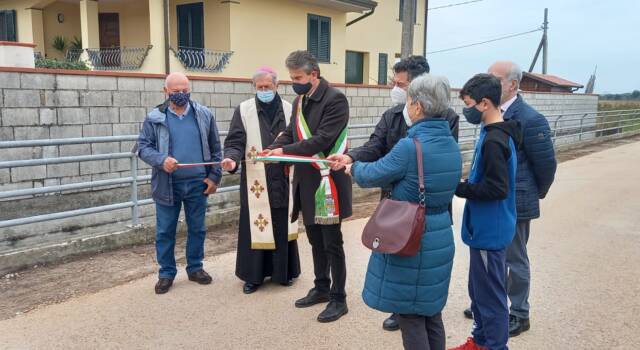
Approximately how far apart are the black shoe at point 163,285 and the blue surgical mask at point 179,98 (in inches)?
55.4

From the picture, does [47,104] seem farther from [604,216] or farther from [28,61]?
[604,216]

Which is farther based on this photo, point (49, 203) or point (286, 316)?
point (49, 203)

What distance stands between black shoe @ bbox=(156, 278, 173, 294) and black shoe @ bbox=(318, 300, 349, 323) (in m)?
1.33

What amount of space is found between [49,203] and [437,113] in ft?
20.1

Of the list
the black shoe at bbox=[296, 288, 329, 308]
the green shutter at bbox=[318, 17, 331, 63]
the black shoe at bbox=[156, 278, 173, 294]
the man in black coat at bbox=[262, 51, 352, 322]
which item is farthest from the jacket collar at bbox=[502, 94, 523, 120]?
the green shutter at bbox=[318, 17, 331, 63]

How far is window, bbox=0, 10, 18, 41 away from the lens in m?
15.1

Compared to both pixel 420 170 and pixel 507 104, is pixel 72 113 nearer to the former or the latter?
pixel 507 104

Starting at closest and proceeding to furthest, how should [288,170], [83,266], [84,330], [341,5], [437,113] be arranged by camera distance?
1. [437,113]
2. [84,330]
3. [288,170]
4. [83,266]
5. [341,5]

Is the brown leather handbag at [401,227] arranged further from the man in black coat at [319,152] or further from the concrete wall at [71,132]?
the concrete wall at [71,132]

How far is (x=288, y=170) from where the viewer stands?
4406 millimetres

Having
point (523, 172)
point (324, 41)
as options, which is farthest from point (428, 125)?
point (324, 41)

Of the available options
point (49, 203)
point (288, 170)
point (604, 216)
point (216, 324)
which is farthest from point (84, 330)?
point (604, 216)

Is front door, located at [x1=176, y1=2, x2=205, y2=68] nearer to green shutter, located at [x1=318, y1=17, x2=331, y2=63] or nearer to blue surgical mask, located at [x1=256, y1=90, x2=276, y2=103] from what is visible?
green shutter, located at [x1=318, y1=17, x2=331, y2=63]

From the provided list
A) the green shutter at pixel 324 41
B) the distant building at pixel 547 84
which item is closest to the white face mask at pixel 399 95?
the green shutter at pixel 324 41
